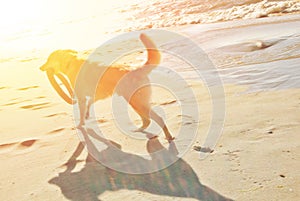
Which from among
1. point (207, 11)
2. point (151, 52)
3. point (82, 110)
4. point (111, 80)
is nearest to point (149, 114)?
point (111, 80)

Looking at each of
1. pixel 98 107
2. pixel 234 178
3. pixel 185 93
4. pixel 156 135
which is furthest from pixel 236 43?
pixel 234 178

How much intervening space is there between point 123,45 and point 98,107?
951 cm

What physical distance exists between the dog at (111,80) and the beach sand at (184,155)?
379 millimetres

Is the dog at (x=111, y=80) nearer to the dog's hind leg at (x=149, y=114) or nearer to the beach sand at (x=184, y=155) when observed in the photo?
the dog's hind leg at (x=149, y=114)

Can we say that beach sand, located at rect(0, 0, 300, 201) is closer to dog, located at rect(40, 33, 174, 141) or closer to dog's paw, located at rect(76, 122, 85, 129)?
dog's paw, located at rect(76, 122, 85, 129)

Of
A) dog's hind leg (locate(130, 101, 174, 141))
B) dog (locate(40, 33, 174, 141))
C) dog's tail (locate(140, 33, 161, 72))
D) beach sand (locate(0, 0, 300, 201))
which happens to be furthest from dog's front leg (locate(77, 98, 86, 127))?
dog's tail (locate(140, 33, 161, 72))

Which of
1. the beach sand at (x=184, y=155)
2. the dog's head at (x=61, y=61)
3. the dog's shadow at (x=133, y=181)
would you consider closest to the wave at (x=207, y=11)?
the beach sand at (x=184, y=155)

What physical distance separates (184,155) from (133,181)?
72 cm

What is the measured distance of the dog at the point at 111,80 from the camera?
3.99 m

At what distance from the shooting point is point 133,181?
10.0ft

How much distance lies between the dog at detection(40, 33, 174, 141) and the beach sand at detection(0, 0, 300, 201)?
1.24 ft

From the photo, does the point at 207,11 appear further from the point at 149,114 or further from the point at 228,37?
the point at 149,114

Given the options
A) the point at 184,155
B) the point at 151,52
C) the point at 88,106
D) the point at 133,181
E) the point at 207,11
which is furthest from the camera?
the point at 207,11

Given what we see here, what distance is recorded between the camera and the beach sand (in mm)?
2814
